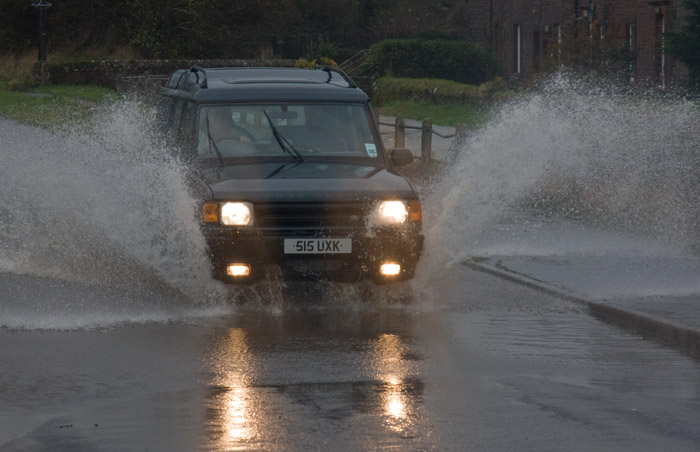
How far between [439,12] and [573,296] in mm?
67737

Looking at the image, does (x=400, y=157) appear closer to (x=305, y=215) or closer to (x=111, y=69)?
(x=305, y=215)

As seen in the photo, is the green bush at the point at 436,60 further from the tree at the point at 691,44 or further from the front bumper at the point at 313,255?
the front bumper at the point at 313,255

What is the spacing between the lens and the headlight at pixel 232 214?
10.0m

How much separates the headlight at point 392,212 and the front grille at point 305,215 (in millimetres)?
234

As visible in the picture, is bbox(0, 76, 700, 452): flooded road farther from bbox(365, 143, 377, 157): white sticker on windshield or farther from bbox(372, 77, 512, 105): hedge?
bbox(372, 77, 512, 105): hedge

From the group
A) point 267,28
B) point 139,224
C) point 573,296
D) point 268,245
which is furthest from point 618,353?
point 267,28

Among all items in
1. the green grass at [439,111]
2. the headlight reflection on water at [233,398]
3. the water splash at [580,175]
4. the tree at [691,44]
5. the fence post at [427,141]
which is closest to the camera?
the headlight reflection on water at [233,398]

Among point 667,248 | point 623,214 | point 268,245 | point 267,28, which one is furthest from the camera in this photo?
point 267,28

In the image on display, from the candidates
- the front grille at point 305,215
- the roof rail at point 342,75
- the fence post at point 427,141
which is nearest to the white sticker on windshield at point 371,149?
the roof rail at point 342,75

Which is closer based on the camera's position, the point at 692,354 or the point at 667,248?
the point at 692,354

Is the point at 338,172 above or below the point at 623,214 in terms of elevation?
above

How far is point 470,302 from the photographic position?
10.8 m

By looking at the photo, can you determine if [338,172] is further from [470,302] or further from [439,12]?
[439,12]

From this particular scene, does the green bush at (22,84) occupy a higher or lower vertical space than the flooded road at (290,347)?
higher
